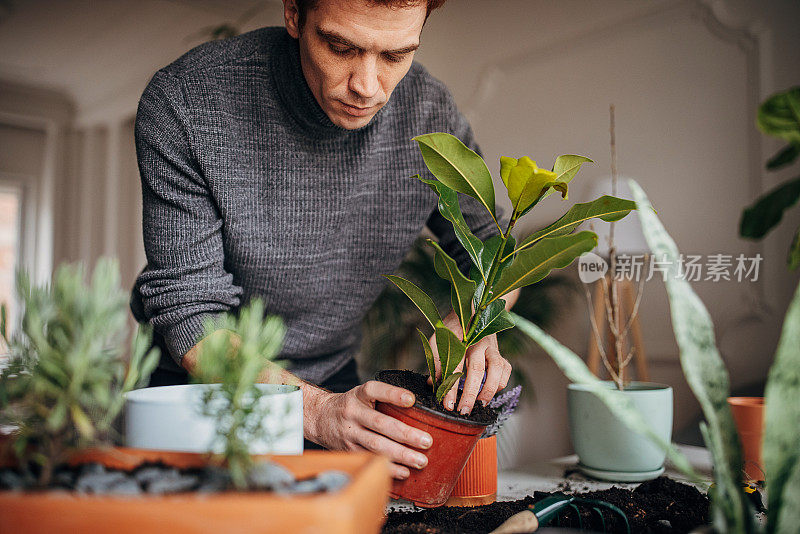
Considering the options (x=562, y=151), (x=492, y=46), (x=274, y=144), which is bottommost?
(x=274, y=144)

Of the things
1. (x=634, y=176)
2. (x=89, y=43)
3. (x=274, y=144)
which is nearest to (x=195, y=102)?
(x=274, y=144)

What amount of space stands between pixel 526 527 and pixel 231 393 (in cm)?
28

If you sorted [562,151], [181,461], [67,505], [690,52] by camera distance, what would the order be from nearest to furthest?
[67,505] → [181,461] → [690,52] → [562,151]

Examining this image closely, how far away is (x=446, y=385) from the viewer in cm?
69

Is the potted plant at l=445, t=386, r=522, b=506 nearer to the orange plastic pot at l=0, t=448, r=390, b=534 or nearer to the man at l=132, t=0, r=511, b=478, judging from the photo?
the man at l=132, t=0, r=511, b=478

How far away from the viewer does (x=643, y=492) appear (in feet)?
2.33

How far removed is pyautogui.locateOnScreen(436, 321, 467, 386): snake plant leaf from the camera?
25.3 inches

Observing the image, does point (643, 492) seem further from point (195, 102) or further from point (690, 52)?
point (690, 52)

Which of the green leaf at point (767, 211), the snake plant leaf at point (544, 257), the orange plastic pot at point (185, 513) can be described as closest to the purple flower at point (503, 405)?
the snake plant leaf at point (544, 257)

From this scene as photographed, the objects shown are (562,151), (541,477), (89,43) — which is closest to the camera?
(541,477)

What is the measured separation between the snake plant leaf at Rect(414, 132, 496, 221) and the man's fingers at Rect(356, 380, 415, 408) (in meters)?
0.22

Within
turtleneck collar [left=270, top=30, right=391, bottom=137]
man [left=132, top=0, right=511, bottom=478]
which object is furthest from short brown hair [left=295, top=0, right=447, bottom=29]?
turtleneck collar [left=270, top=30, right=391, bottom=137]

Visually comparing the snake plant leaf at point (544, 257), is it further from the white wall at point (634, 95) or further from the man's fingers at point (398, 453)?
the white wall at point (634, 95)

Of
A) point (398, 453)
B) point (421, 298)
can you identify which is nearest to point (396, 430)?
point (398, 453)
